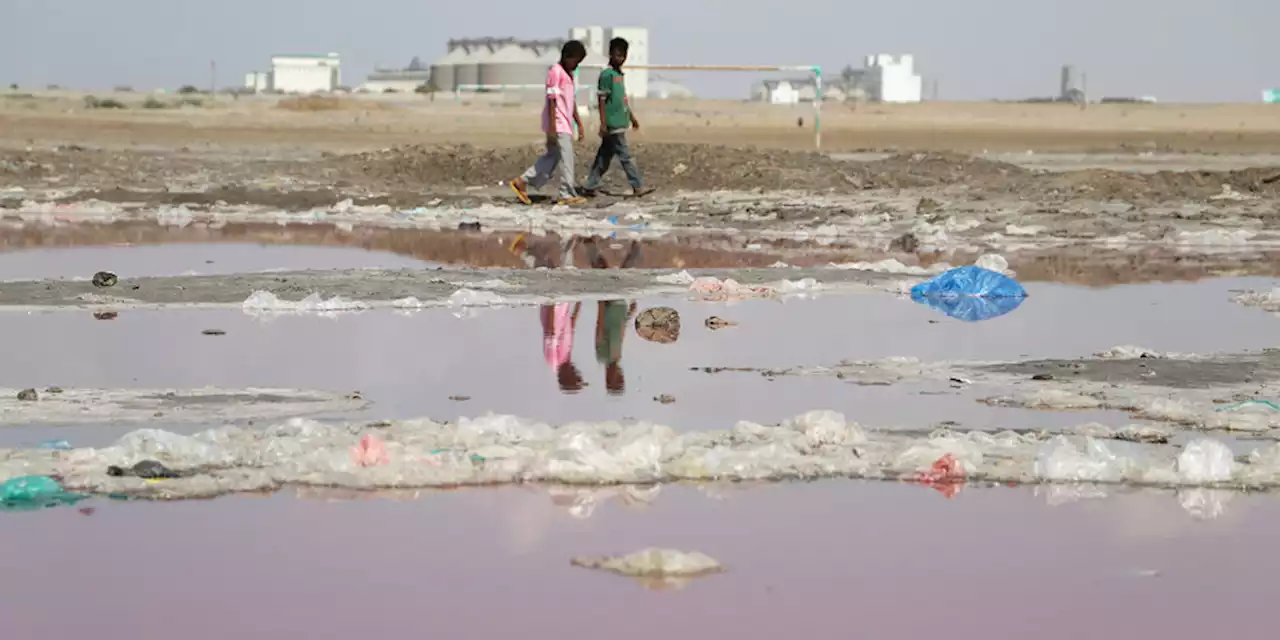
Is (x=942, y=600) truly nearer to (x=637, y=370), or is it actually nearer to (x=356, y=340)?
(x=637, y=370)

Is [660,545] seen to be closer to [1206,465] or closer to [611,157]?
[1206,465]

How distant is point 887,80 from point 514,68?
6097 centimetres

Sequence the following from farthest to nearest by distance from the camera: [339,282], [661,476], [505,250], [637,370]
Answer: [505,250], [339,282], [637,370], [661,476]

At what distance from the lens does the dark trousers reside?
2156 cm

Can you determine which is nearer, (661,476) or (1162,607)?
(1162,607)

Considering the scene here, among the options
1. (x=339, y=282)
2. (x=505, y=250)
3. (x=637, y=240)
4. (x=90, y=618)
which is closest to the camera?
(x=90, y=618)

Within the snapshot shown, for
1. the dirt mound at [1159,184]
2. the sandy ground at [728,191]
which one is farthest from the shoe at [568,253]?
the dirt mound at [1159,184]

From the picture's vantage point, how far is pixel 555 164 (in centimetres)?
2162

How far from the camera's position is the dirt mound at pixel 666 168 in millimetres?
25859

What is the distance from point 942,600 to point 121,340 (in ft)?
19.4

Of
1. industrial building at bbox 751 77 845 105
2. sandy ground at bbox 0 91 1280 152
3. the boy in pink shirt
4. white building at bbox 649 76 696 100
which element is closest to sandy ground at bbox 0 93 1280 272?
Result: the boy in pink shirt

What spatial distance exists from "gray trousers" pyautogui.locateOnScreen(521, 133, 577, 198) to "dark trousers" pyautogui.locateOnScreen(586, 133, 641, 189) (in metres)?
0.28

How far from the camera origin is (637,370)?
360 inches

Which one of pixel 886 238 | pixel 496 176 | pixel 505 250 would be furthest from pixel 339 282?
pixel 496 176
